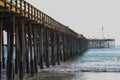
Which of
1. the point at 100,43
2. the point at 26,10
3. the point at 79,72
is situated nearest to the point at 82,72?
the point at 79,72

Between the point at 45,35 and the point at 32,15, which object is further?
the point at 45,35

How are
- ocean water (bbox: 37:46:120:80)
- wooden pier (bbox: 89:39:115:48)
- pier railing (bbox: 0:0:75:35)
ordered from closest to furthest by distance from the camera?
pier railing (bbox: 0:0:75:35)
ocean water (bbox: 37:46:120:80)
wooden pier (bbox: 89:39:115:48)

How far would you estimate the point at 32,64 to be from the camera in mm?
26359

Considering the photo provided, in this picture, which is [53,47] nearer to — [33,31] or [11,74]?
[33,31]

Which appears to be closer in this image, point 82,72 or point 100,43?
point 82,72

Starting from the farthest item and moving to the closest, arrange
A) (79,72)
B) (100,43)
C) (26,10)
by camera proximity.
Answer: (100,43) → (79,72) → (26,10)

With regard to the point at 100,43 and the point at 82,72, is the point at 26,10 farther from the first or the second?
the point at 100,43

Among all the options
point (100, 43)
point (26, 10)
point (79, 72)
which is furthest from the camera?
point (100, 43)

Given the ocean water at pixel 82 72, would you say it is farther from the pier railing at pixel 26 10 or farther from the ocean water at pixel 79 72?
the pier railing at pixel 26 10

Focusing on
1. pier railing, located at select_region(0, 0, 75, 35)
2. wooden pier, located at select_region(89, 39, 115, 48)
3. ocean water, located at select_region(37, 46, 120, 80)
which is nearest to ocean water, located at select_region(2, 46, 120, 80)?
ocean water, located at select_region(37, 46, 120, 80)

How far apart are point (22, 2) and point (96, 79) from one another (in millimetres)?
6574

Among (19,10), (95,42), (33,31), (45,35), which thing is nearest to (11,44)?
(19,10)

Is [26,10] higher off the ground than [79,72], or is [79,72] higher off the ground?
[26,10]

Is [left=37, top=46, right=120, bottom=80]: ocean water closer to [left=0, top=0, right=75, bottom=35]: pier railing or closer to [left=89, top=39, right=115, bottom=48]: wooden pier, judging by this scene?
[left=0, top=0, right=75, bottom=35]: pier railing
